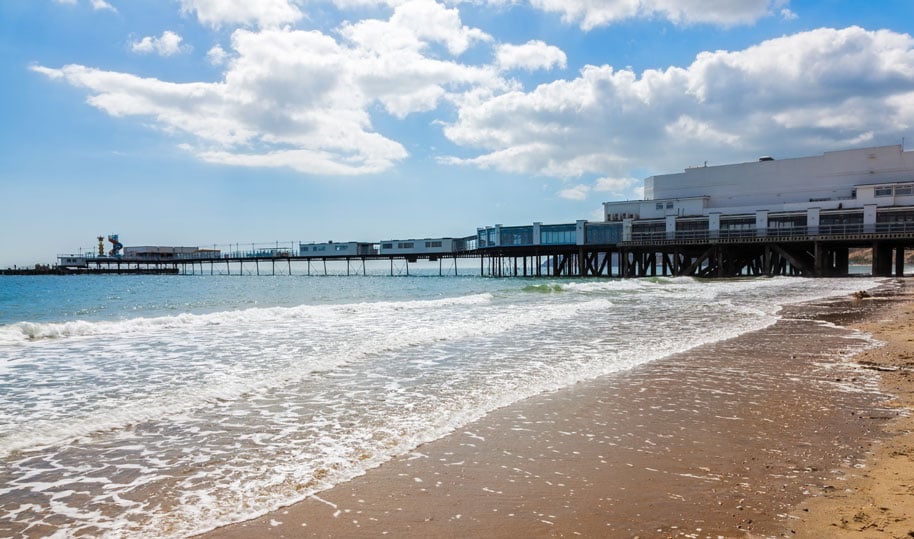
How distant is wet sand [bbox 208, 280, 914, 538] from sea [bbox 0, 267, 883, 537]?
0.40m

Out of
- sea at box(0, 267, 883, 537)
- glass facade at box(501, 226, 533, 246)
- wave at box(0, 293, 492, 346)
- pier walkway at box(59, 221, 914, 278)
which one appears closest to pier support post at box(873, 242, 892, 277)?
pier walkway at box(59, 221, 914, 278)

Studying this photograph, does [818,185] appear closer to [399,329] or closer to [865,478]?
[399,329]

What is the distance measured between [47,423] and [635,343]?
10116mm

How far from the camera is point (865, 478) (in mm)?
4246

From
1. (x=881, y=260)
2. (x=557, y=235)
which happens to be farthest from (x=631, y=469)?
(x=557, y=235)

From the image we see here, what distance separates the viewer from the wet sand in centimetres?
359

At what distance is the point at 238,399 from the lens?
732 cm

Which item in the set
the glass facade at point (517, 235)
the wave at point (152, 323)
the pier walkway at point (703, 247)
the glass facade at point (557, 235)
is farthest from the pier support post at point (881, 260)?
the wave at point (152, 323)

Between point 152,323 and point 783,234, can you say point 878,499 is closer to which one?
point 152,323

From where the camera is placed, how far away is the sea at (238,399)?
4180 mm

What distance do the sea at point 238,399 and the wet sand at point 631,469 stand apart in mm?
404

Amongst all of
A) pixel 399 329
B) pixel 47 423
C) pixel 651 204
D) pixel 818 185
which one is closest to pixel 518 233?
pixel 651 204

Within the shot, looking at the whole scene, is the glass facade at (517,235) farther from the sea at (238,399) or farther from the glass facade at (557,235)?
the sea at (238,399)

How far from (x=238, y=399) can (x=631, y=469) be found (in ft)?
16.4
